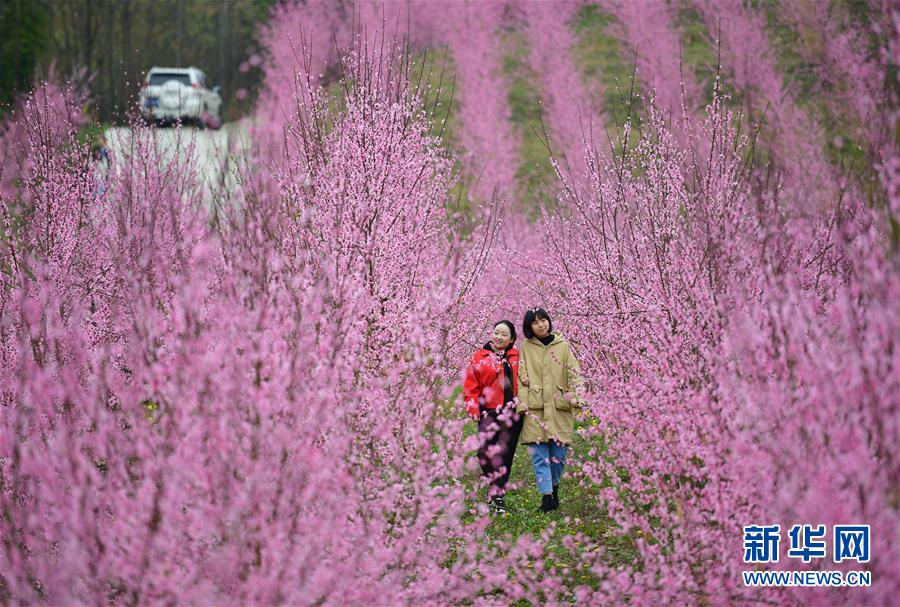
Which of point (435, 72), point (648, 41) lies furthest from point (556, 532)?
point (435, 72)

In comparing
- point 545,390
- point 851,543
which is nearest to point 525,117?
point 545,390

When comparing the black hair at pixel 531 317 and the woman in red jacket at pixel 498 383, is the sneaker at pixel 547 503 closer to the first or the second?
the woman in red jacket at pixel 498 383

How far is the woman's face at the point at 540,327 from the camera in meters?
7.48

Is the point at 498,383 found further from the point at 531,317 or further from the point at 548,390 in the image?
the point at 531,317

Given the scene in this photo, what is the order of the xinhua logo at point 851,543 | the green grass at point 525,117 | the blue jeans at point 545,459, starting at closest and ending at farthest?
the xinhua logo at point 851,543, the blue jeans at point 545,459, the green grass at point 525,117

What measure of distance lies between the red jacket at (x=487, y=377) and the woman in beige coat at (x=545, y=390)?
0.48ft

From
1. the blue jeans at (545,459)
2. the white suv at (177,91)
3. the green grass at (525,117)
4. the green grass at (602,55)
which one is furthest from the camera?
the green grass at (602,55)

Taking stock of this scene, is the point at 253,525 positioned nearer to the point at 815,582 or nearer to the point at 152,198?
the point at 815,582

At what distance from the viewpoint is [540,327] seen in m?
7.48

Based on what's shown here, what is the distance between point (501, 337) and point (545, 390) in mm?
565

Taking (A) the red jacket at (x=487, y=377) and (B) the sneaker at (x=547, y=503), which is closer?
(A) the red jacket at (x=487, y=377)

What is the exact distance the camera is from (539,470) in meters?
7.62

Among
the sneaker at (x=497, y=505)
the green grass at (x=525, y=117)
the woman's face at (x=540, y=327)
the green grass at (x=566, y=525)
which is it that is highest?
the green grass at (x=525, y=117)

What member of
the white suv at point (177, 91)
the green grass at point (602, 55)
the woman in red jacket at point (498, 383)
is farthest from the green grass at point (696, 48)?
the woman in red jacket at point (498, 383)
